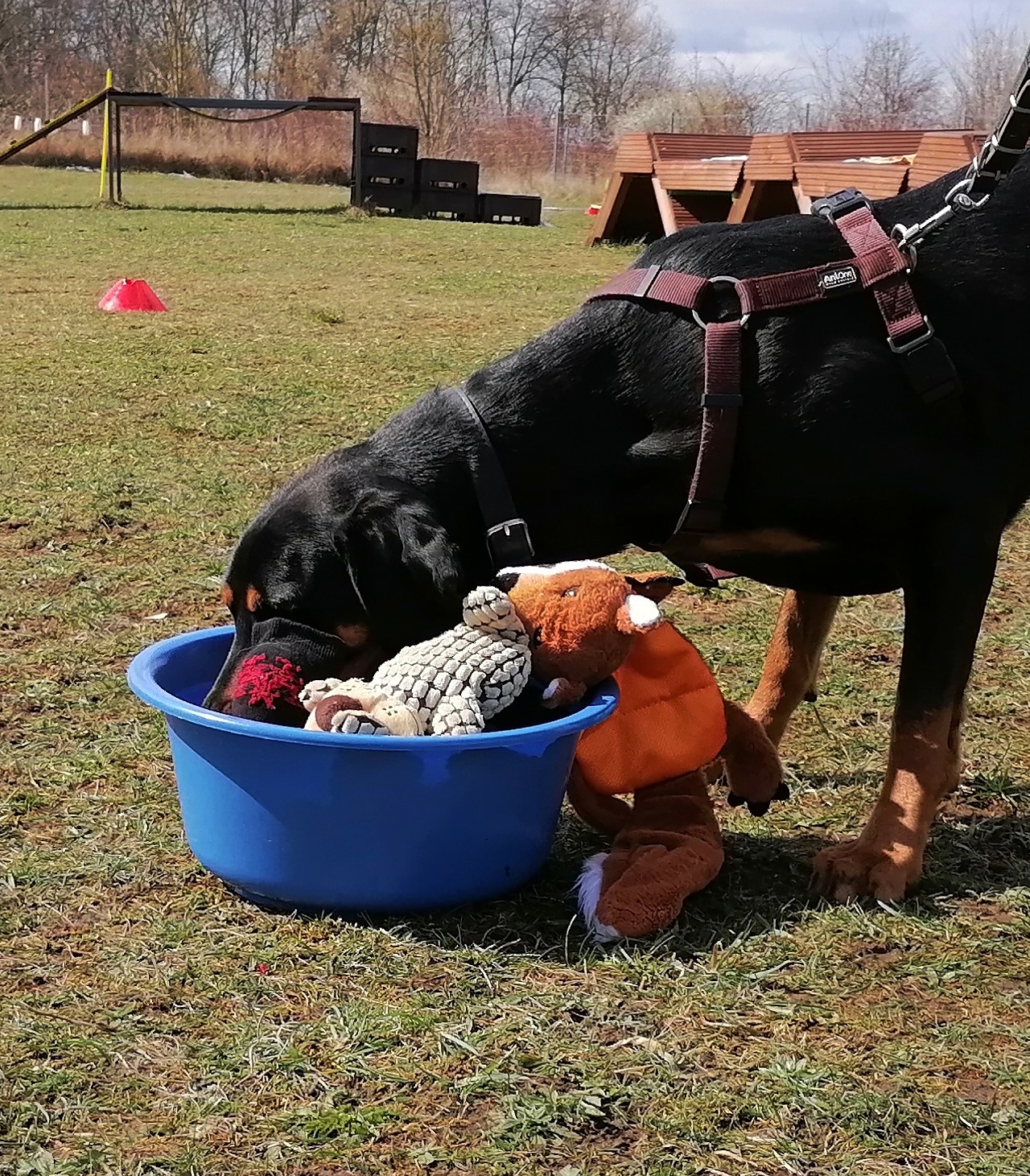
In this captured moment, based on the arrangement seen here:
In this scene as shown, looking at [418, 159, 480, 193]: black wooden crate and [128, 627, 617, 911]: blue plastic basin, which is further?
[418, 159, 480, 193]: black wooden crate

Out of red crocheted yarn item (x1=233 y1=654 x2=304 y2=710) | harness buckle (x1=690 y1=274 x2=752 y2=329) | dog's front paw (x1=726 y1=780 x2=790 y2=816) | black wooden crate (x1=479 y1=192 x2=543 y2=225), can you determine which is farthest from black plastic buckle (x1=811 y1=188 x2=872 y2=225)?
black wooden crate (x1=479 y1=192 x2=543 y2=225)

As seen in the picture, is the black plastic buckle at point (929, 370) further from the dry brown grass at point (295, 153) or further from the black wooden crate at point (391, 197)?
the dry brown grass at point (295, 153)

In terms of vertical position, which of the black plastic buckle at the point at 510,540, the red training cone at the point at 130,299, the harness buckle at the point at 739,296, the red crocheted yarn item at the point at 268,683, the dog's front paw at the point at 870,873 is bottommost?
the dog's front paw at the point at 870,873

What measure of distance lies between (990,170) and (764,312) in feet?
2.09

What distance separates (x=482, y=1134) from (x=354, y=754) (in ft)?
2.28

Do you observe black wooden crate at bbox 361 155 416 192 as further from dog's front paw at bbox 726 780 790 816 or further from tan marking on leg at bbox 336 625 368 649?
tan marking on leg at bbox 336 625 368 649

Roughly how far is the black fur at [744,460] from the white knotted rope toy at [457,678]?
77 millimetres

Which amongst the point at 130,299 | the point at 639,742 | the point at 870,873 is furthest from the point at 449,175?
the point at 870,873

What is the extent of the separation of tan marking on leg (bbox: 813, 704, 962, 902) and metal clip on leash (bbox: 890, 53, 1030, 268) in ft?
3.27

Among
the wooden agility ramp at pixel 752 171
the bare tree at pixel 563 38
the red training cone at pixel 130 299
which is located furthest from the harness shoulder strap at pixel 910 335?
the bare tree at pixel 563 38

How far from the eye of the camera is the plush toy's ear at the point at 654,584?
9.75 feet

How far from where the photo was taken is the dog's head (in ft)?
8.77

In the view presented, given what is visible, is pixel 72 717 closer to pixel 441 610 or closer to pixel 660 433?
pixel 441 610

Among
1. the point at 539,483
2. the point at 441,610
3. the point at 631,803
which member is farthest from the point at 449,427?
the point at 631,803
